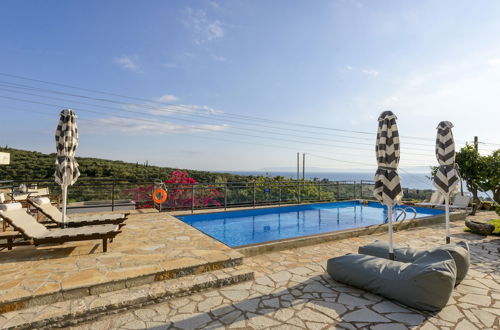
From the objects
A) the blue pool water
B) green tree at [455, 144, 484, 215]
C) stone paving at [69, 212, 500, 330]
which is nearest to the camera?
stone paving at [69, 212, 500, 330]

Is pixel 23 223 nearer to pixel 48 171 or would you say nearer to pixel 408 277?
pixel 408 277

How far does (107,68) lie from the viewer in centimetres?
1241

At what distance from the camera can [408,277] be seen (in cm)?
286

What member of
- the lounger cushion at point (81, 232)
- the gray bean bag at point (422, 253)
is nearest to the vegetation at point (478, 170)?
the gray bean bag at point (422, 253)

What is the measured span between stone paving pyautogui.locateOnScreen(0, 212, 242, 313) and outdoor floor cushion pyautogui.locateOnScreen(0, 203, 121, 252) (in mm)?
268

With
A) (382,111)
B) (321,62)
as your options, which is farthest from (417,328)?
(321,62)

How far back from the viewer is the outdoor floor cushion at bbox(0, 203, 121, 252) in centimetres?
382

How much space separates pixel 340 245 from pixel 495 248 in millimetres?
3175

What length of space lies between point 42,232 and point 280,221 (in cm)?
687

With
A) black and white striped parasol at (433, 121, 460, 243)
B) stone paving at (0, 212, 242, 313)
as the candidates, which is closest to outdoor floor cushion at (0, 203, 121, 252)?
stone paving at (0, 212, 242, 313)

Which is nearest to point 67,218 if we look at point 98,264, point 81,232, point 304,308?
point 81,232

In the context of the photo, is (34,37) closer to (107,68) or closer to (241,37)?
(107,68)

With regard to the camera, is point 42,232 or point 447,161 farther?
point 447,161

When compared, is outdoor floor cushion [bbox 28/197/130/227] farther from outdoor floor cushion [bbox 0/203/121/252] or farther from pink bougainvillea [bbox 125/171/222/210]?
pink bougainvillea [bbox 125/171/222/210]
